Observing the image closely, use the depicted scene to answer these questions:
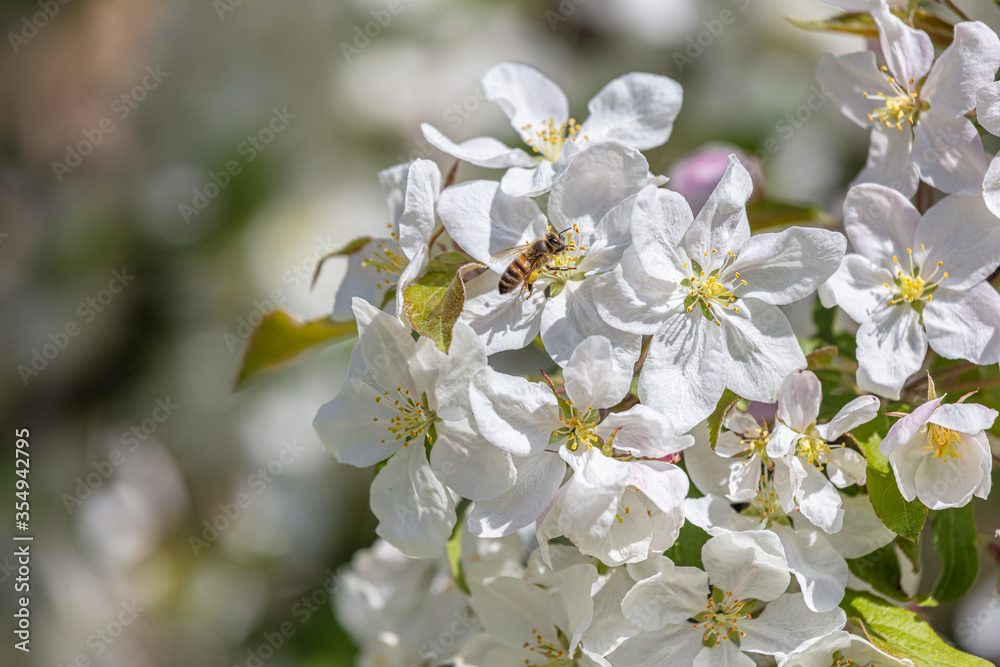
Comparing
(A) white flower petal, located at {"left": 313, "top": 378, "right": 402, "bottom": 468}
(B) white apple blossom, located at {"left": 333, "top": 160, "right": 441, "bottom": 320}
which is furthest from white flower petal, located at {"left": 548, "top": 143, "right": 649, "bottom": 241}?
(A) white flower petal, located at {"left": 313, "top": 378, "right": 402, "bottom": 468}

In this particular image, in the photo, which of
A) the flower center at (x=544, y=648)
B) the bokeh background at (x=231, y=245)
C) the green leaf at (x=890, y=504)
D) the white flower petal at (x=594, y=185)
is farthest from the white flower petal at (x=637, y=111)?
the bokeh background at (x=231, y=245)

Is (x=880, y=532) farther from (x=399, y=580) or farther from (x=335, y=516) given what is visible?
(x=335, y=516)

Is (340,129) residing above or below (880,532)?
below

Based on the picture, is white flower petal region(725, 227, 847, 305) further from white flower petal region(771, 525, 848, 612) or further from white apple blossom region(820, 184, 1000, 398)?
white flower petal region(771, 525, 848, 612)

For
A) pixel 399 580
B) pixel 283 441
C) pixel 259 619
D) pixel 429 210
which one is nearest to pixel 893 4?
pixel 429 210

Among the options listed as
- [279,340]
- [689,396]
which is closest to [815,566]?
[689,396]
